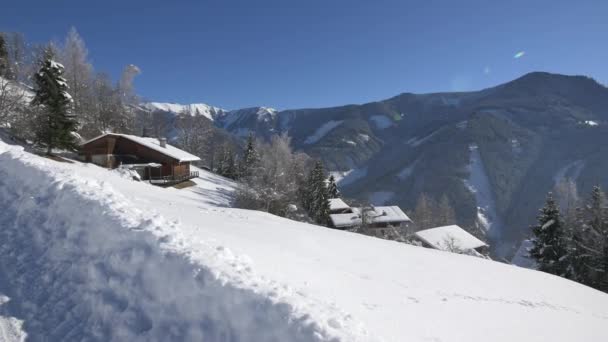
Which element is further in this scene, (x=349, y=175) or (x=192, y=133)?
(x=349, y=175)

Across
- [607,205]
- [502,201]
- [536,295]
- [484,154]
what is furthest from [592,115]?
[536,295]

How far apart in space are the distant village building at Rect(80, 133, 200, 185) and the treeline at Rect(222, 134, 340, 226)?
822 cm

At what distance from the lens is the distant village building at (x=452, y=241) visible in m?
36.9

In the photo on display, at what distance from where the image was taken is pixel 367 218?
42438 mm

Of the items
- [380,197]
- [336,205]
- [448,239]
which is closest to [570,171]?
[380,197]

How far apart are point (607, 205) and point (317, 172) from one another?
31.0 meters

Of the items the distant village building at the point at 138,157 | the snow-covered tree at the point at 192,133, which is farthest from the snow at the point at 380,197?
the distant village building at the point at 138,157

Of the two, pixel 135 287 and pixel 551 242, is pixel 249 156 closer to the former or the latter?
pixel 551 242

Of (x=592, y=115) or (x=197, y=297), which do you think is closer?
(x=197, y=297)

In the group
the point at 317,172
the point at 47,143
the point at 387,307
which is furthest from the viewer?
the point at 317,172

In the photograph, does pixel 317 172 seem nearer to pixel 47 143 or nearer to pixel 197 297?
pixel 47 143

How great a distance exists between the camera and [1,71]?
34.2 m

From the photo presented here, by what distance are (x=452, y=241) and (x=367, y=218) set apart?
35.7ft

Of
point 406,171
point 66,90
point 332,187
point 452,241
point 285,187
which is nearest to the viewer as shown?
point 66,90
